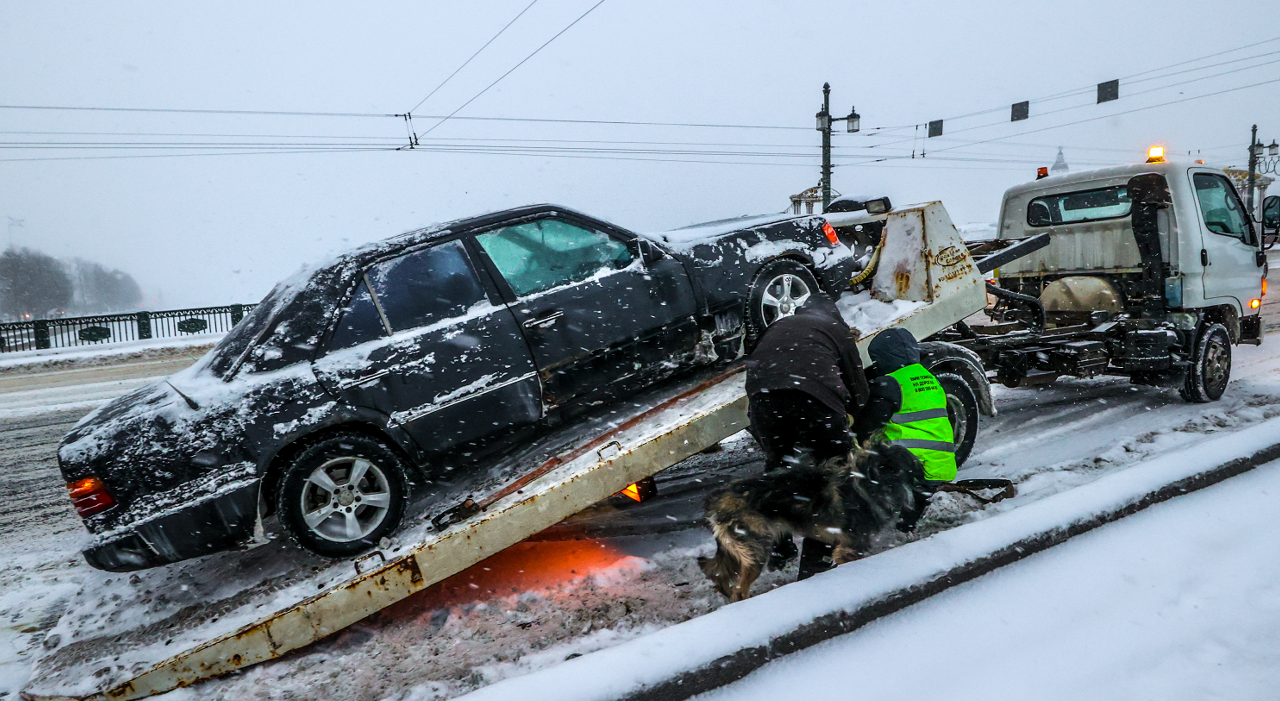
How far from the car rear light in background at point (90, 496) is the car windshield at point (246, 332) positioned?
67 centimetres

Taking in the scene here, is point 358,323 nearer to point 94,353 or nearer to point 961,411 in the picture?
point 961,411

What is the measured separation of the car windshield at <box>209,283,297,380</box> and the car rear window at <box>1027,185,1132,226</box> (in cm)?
686

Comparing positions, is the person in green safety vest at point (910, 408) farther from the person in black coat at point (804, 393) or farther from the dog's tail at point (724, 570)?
the dog's tail at point (724, 570)

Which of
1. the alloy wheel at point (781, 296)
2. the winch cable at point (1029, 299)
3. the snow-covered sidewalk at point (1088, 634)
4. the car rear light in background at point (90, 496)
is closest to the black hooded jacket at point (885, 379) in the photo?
→ the snow-covered sidewalk at point (1088, 634)

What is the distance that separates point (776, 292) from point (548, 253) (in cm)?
170

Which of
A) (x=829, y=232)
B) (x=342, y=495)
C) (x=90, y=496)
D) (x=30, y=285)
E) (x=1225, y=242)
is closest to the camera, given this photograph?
(x=90, y=496)

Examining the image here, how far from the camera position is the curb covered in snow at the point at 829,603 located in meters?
2.40

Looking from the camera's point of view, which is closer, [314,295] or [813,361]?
[813,361]

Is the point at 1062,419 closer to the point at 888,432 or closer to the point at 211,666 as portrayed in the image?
the point at 888,432

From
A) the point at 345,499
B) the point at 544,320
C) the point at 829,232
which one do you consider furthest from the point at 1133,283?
the point at 345,499

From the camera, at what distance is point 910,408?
3.47 meters

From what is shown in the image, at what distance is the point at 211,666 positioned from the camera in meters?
2.89

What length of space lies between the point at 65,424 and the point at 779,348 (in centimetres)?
883

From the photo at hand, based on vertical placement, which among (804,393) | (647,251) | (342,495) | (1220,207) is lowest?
(342,495)
